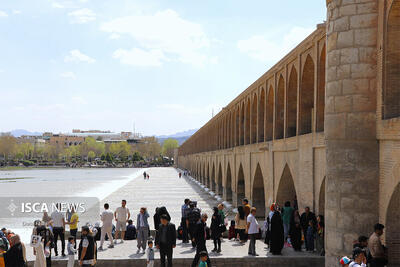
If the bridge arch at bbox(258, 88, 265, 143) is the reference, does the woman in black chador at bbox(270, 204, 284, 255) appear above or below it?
below

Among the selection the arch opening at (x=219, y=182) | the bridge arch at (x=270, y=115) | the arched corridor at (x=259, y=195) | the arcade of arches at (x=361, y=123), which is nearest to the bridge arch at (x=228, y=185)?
the arch opening at (x=219, y=182)

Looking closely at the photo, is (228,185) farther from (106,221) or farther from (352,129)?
(352,129)

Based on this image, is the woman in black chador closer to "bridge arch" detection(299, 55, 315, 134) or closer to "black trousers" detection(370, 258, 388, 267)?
"black trousers" detection(370, 258, 388, 267)

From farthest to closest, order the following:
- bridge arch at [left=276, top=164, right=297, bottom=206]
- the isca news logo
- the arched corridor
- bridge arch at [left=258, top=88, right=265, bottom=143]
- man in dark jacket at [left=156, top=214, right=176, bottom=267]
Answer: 1. the isca news logo
2. the arched corridor
3. bridge arch at [left=258, top=88, right=265, bottom=143]
4. bridge arch at [left=276, top=164, right=297, bottom=206]
5. man in dark jacket at [left=156, top=214, right=176, bottom=267]

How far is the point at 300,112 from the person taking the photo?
12.3 metres

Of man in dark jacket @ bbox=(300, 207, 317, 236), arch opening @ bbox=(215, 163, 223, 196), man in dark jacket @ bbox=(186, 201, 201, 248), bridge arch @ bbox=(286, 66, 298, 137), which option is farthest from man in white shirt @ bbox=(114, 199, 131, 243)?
arch opening @ bbox=(215, 163, 223, 196)

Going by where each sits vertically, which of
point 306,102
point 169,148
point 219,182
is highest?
point 169,148

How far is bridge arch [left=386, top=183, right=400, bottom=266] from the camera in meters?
6.75

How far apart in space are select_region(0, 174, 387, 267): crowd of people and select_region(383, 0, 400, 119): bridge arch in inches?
71.5

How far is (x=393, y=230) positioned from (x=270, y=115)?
9817 mm

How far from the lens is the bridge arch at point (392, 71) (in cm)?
687

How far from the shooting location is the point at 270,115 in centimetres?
1644

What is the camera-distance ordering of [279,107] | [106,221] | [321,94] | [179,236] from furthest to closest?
[279,107] < [179,236] < [321,94] < [106,221]

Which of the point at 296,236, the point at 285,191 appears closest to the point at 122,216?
the point at 296,236
